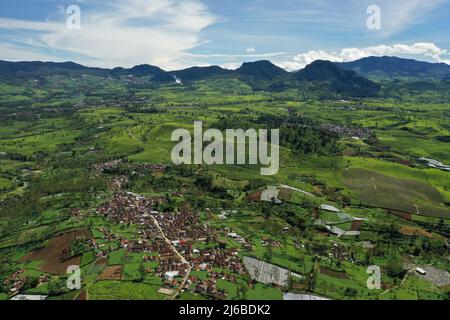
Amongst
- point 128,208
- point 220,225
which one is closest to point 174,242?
point 220,225

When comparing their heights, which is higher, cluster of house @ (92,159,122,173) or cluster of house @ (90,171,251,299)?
cluster of house @ (92,159,122,173)

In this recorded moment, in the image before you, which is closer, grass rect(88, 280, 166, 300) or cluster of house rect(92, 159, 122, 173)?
grass rect(88, 280, 166, 300)

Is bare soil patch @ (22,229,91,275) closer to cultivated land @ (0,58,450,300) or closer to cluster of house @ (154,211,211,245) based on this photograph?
cultivated land @ (0,58,450,300)

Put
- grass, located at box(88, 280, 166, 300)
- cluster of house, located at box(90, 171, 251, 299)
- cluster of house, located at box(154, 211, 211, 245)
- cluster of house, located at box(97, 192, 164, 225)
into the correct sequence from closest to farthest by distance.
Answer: grass, located at box(88, 280, 166, 300) < cluster of house, located at box(90, 171, 251, 299) < cluster of house, located at box(154, 211, 211, 245) < cluster of house, located at box(97, 192, 164, 225)

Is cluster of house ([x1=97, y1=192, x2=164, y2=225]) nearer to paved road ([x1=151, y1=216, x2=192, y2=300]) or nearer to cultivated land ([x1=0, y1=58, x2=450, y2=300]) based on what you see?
cultivated land ([x1=0, y1=58, x2=450, y2=300])

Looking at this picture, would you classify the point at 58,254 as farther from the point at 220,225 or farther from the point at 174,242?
the point at 220,225

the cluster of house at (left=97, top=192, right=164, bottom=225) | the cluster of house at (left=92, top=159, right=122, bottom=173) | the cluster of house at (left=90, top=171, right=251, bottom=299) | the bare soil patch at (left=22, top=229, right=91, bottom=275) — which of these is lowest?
the bare soil patch at (left=22, top=229, right=91, bottom=275)

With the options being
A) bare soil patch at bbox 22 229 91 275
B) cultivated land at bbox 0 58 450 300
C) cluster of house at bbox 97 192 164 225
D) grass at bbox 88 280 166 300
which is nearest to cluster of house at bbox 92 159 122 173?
cultivated land at bbox 0 58 450 300

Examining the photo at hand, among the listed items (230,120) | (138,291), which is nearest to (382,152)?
(230,120)

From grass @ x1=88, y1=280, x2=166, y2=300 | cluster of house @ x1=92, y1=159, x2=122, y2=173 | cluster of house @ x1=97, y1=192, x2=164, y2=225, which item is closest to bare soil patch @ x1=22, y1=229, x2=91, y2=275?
cluster of house @ x1=97, y1=192, x2=164, y2=225

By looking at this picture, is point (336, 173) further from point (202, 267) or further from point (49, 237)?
point (49, 237)

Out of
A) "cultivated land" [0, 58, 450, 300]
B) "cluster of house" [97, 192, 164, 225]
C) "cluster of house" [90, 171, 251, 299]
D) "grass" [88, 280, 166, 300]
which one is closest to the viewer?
"grass" [88, 280, 166, 300]
